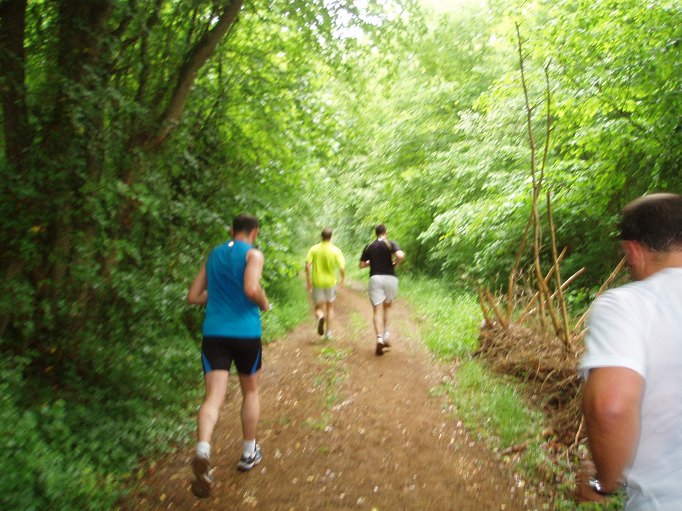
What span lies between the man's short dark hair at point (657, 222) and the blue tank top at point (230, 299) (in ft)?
8.47

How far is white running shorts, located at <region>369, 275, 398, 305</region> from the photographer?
7.42 meters

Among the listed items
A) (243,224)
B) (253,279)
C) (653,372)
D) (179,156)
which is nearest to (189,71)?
(179,156)

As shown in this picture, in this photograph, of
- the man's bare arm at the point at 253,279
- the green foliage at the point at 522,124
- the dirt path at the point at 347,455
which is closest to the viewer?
the man's bare arm at the point at 253,279

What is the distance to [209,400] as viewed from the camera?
10.8ft

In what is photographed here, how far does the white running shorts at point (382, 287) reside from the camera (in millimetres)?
7422

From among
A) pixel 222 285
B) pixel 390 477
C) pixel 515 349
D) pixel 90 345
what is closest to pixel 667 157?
pixel 515 349

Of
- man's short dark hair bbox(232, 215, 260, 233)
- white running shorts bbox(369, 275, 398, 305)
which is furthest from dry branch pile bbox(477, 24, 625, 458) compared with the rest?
man's short dark hair bbox(232, 215, 260, 233)

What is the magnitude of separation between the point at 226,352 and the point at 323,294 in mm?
4686

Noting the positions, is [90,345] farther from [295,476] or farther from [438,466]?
[438,466]

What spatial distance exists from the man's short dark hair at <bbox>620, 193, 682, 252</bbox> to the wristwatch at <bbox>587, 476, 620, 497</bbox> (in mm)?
869

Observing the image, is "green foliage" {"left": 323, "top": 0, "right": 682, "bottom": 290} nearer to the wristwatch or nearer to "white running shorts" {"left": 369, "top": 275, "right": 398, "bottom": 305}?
"white running shorts" {"left": 369, "top": 275, "right": 398, "bottom": 305}

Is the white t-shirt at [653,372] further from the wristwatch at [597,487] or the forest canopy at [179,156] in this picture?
the forest canopy at [179,156]

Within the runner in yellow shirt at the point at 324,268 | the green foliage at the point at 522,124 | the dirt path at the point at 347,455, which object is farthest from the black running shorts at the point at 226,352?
the green foliage at the point at 522,124

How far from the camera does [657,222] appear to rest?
5.30ft
